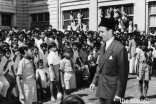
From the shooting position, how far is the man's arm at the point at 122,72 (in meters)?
3.56

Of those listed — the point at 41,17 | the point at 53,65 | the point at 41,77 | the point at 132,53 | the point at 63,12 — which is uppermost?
the point at 63,12

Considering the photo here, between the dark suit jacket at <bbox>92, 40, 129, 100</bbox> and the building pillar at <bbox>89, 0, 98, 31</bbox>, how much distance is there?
19.5m

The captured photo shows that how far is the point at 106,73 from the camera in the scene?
382 cm

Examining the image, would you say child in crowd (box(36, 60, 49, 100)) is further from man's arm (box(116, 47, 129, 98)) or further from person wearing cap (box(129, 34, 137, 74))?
person wearing cap (box(129, 34, 137, 74))

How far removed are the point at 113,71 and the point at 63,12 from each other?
23.3 metres

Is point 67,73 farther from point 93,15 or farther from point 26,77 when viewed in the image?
point 93,15

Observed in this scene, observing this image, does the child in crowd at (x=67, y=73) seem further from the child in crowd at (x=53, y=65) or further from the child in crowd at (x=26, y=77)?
the child in crowd at (x=26, y=77)

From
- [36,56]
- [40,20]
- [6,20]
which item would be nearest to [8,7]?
[6,20]

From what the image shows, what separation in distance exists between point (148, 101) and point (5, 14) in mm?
23912

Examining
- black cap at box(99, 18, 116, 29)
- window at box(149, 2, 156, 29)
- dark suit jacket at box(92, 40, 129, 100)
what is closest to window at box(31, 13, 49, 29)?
window at box(149, 2, 156, 29)

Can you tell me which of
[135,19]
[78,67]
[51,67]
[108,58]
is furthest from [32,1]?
[108,58]

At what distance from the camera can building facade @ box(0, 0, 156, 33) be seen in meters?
20.6

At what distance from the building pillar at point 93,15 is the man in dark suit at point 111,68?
19405 millimetres

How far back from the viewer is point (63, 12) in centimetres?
2644
